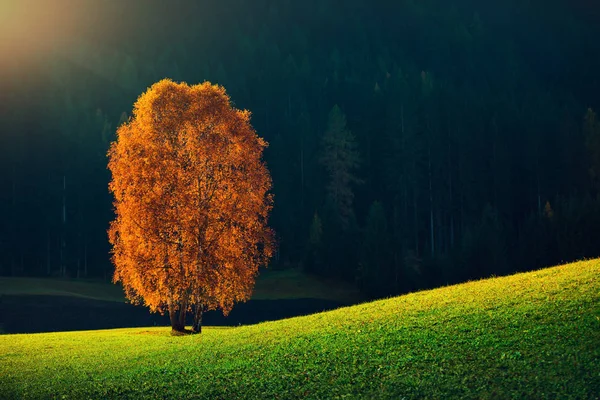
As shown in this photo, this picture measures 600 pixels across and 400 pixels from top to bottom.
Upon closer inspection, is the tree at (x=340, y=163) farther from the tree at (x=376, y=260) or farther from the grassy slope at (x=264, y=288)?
the tree at (x=376, y=260)

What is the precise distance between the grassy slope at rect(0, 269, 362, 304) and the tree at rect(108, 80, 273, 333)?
52.7m

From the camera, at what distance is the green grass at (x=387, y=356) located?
20.8 meters

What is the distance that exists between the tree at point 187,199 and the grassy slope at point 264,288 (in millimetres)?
52748

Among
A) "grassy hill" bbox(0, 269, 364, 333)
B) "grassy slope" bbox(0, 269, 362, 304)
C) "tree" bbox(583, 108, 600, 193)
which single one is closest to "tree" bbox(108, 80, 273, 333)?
"grassy hill" bbox(0, 269, 364, 333)

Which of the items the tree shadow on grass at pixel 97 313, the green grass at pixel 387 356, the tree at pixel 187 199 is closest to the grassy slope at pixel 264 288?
the tree shadow on grass at pixel 97 313

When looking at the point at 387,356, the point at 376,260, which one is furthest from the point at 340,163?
the point at 387,356

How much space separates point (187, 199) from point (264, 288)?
60539 mm

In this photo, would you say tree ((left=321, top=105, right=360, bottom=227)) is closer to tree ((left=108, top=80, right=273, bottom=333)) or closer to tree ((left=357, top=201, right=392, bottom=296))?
tree ((left=357, top=201, right=392, bottom=296))

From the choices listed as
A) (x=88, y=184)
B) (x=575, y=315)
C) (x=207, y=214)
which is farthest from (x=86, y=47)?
(x=575, y=315)

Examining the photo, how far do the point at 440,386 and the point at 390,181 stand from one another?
111 metres

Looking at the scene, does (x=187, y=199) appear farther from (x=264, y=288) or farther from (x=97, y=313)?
(x=264, y=288)

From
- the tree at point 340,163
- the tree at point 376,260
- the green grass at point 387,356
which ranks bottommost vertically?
the green grass at point 387,356

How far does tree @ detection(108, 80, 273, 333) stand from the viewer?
43.6 m

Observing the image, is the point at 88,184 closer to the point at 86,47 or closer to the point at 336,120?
the point at 336,120
